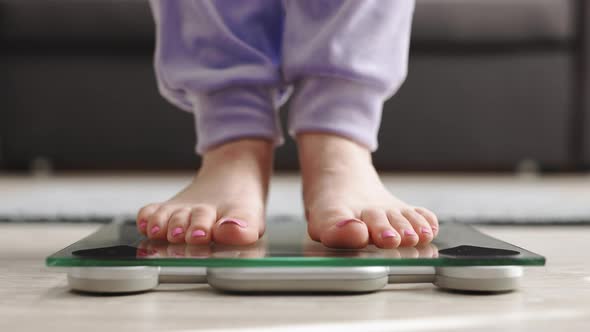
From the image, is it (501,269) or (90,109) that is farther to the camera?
(90,109)

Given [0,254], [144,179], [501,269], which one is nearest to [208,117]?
[0,254]

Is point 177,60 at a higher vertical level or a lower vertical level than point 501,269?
higher

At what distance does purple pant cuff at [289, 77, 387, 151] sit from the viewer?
30.1 inches

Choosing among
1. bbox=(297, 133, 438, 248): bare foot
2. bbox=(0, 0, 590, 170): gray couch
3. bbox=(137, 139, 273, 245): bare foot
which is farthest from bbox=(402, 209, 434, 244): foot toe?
bbox=(0, 0, 590, 170): gray couch

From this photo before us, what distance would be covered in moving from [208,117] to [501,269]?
0.40m

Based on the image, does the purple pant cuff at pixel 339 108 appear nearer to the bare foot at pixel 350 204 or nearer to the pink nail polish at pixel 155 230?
the bare foot at pixel 350 204

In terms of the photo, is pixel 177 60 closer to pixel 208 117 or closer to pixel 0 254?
pixel 208 117

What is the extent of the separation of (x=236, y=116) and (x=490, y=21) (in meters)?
1.52

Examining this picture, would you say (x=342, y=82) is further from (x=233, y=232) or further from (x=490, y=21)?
(x=490, y=21)

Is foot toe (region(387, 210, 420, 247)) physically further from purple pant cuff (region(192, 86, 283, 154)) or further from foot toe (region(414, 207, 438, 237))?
purple pant cuff (region(192, 86, 283, 154))

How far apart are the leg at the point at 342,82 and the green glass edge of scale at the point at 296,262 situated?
177 millimetres

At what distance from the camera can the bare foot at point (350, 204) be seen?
0.58m

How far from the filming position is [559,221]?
40.4 inches

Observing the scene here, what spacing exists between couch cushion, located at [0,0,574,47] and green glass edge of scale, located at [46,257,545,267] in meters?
1.69
